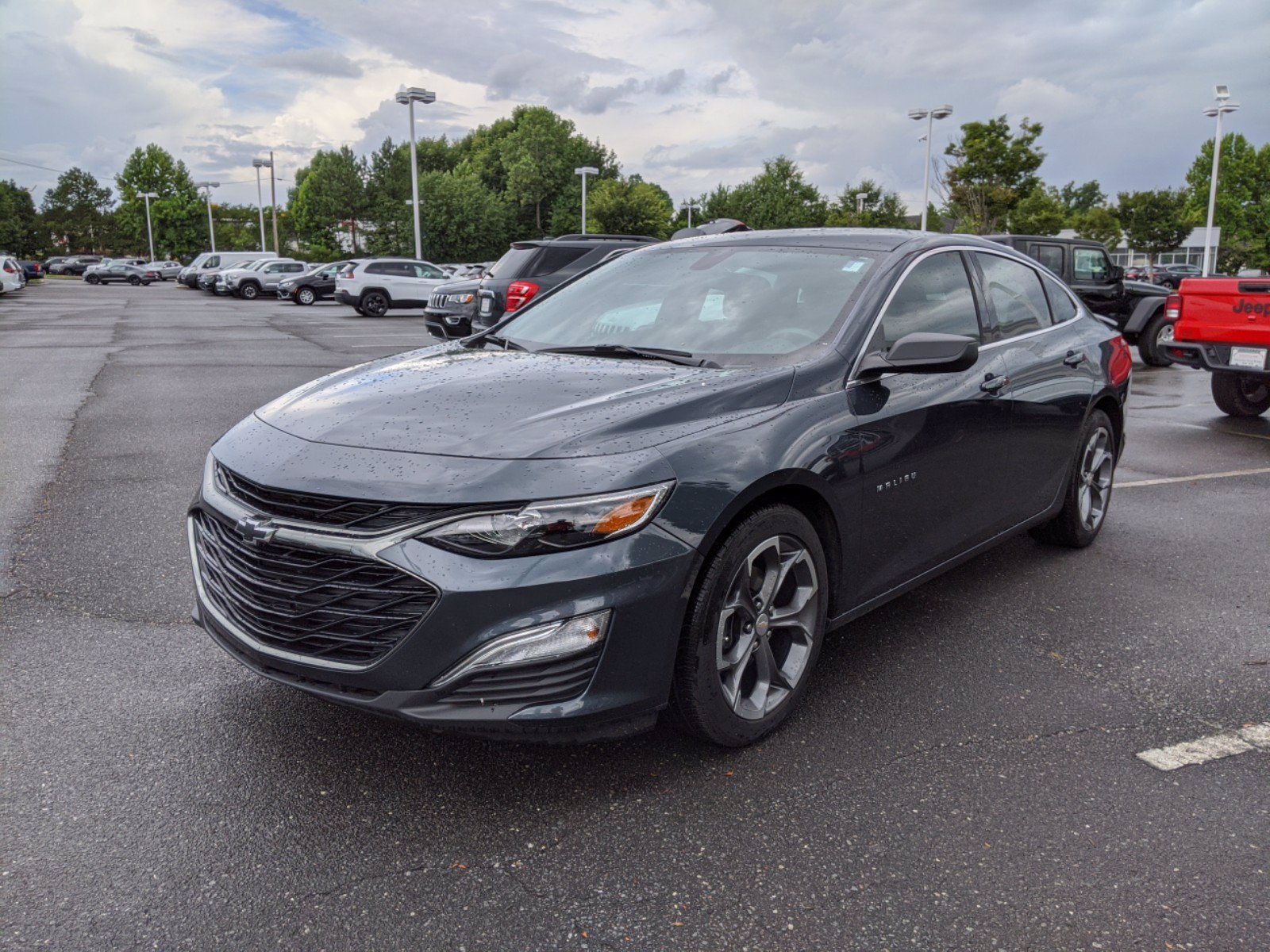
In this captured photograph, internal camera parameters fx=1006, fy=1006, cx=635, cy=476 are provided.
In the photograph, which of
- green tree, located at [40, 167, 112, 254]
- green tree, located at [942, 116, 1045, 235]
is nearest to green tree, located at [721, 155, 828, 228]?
green tree, located at [942, 116, 1045, 235]

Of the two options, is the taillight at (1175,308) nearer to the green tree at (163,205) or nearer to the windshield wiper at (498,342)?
the windshield wiper at (498,342)

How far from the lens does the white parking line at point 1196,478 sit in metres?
6.98

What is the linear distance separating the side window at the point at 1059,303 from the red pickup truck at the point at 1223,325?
4.64 meters

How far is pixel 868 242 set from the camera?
4.05 m

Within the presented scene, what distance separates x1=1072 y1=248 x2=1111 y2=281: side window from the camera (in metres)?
15.0

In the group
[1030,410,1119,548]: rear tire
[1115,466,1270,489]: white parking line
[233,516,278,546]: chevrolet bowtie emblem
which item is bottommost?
[1115,466,1270,489]: white parking line

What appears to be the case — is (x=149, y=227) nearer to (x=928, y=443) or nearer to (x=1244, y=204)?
(x=1244, y=204)

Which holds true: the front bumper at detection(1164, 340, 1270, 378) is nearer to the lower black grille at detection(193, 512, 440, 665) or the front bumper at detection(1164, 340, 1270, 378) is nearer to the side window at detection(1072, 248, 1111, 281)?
the side window at detection(1072, 248, 1111, 281)

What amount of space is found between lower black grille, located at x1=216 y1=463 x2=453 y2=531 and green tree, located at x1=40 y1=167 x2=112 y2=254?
416ft

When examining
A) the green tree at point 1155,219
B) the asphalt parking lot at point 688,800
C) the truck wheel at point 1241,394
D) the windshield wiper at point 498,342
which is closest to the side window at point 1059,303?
the asphalt parking lot at point 688,800

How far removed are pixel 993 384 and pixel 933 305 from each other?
1.44 feet

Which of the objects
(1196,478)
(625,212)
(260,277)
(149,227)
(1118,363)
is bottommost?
(1196,478)

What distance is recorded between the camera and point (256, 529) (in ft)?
8.87

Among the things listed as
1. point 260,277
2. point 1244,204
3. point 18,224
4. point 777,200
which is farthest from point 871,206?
point 18,224
